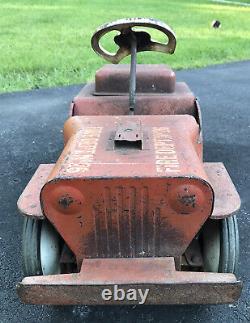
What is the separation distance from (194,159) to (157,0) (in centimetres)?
1667

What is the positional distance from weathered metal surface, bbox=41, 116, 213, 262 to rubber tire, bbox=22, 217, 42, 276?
0.21 meters

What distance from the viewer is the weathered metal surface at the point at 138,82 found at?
10.3 ft

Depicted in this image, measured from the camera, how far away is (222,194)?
230 centimetres

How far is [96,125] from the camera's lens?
8.16 ft

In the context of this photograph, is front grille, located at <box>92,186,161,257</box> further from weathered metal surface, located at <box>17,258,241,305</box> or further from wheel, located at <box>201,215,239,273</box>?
wheel, located at <box>201,215,239,273</box>

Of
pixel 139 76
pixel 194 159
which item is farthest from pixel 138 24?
pixel 194 159

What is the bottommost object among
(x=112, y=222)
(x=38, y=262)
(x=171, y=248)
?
(x=38, y=262)

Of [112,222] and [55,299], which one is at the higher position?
[112,222]

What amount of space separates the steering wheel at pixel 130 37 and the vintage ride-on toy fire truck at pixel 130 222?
535mm

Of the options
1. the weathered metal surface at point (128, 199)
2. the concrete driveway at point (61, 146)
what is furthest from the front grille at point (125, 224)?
the concrete driveway at point (61, 146)

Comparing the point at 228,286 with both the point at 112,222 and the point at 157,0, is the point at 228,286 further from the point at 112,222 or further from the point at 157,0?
the point at 157,0

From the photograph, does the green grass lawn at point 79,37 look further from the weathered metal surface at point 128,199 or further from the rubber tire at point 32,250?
the weathered metal surface at point 128,199

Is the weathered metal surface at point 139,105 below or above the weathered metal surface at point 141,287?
above

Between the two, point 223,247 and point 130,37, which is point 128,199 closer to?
point 223,247
